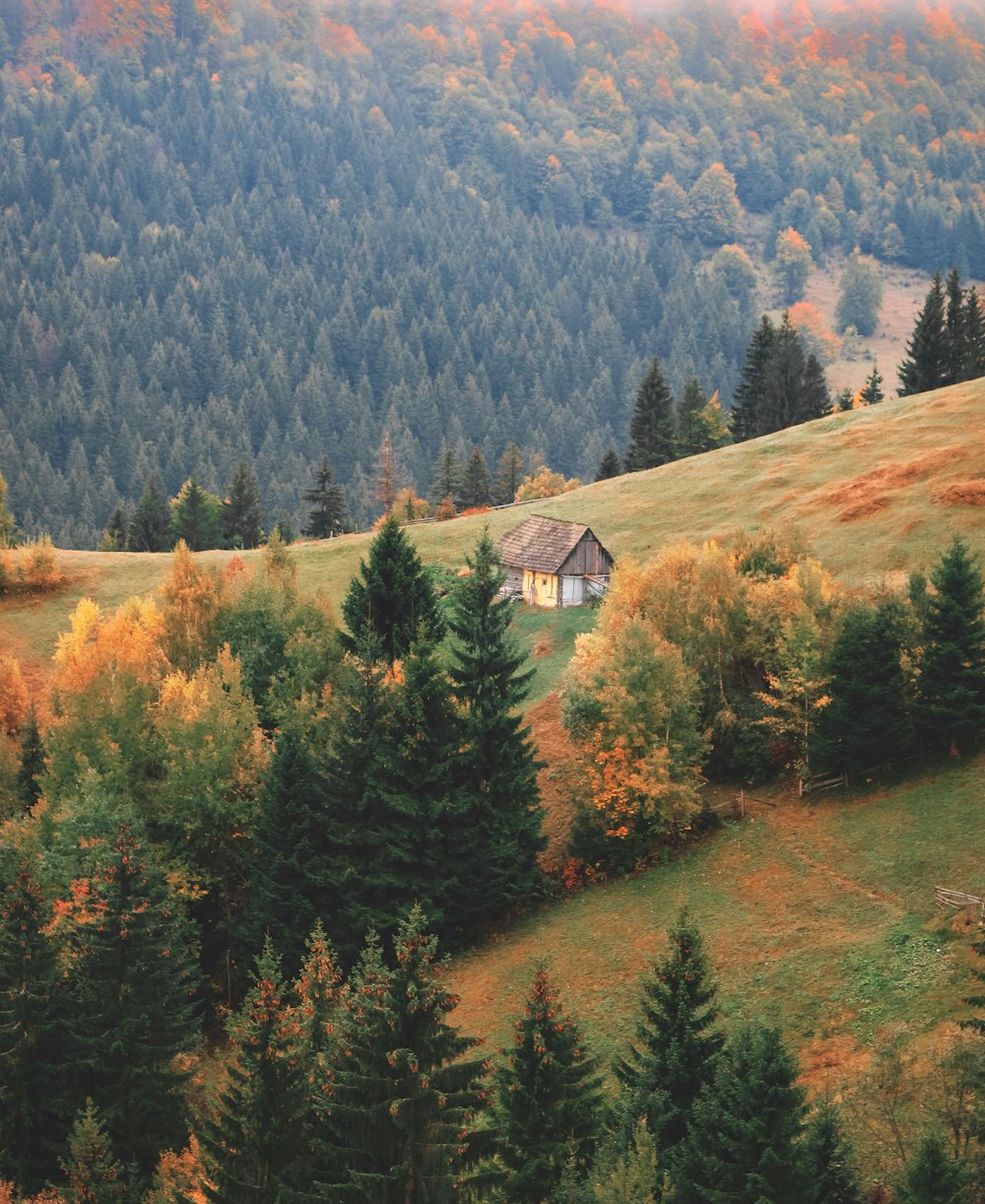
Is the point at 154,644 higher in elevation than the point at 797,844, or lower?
higher

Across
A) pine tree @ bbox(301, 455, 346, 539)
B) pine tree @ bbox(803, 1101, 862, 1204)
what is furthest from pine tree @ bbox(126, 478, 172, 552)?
pine tree @ bbox(803, 1101, 862, 1204)

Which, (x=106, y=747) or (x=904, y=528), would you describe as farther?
(x=904, y=528)

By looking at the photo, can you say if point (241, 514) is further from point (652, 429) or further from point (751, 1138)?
point (751, 1138)

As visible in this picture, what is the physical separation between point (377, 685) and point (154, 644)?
1739 cm

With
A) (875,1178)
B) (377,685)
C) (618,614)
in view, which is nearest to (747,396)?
(618,614)

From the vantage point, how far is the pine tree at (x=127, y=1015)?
46750mm

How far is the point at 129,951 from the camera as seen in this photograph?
4850 centimetres

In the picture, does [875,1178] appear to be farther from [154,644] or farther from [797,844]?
[154,644]

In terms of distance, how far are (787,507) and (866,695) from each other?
35.4 meters

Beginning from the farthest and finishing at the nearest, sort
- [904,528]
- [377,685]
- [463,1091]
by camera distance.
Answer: [904,528] < [377,685] < [463,1091]

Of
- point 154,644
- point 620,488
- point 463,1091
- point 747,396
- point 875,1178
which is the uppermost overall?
point 747,396

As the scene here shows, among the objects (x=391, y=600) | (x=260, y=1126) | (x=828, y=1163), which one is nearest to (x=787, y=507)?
(x=391, y=600)

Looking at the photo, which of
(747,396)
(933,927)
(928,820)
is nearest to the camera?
(933,927)

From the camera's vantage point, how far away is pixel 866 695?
57.6 meters
